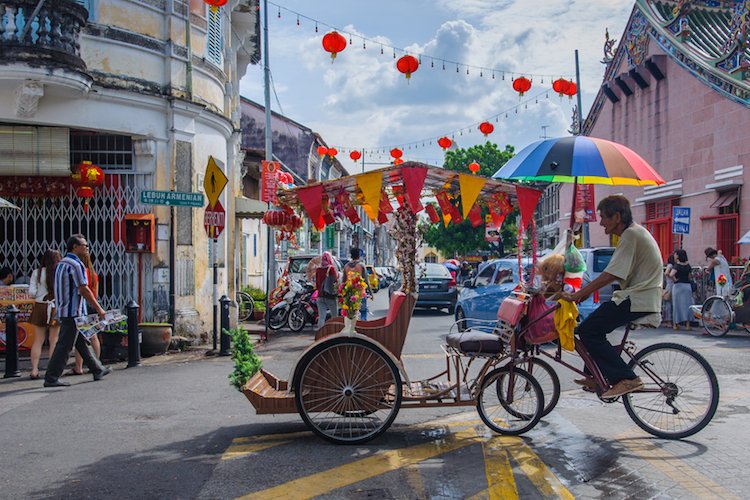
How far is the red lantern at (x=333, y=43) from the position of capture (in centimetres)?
1193

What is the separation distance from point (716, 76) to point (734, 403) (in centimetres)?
1637

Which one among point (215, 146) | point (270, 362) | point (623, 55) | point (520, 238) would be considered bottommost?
point (270, 362)

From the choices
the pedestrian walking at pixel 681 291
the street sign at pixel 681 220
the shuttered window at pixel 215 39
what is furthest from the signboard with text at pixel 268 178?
the street sign at pixel 681 220

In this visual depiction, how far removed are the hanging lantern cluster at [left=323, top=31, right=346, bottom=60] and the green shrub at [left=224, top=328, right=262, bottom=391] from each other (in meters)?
6.96

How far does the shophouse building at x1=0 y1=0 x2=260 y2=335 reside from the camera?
459 inches

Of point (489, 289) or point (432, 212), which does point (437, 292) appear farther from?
point (432, 212)

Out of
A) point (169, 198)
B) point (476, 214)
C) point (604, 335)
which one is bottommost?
point (604, 335)

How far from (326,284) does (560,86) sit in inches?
309

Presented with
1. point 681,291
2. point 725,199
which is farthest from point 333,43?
point 725,199

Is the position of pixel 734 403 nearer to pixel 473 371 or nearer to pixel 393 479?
pixel 473 371

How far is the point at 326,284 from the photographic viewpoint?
1226 cm

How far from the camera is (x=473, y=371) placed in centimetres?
893

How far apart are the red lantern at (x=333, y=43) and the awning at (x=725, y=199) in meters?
13.0

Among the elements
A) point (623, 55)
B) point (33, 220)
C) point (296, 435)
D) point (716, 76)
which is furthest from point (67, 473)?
point (623, 55)
